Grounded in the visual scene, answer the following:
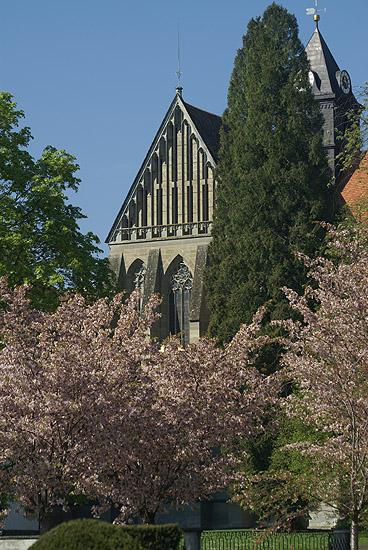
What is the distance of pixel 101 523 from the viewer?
13148mm

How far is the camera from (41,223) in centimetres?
3659

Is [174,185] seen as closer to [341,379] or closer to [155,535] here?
[341,379]

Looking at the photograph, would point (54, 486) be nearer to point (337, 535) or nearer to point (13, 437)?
point (13, 437)

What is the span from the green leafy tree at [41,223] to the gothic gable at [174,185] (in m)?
23.3

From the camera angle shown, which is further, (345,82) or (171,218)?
(345,82)

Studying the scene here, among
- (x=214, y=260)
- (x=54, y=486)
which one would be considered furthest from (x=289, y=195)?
(x=54, y=486)

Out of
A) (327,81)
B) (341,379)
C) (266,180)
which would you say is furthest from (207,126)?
(341,379)

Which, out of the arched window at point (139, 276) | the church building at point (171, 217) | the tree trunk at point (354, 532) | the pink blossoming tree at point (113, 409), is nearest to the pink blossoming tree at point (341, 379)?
the tree trunk at point (354, 532)

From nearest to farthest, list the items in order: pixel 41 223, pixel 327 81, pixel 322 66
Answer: pixel 41 223 → pixel 327 81 → pixel 322 66

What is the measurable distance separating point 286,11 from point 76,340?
31.6 m

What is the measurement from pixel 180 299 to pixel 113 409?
37.5 m

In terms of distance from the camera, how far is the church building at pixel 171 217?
6044cm

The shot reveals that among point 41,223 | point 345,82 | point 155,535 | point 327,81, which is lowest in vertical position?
point 155,535

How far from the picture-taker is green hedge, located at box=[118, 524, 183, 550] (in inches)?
567
